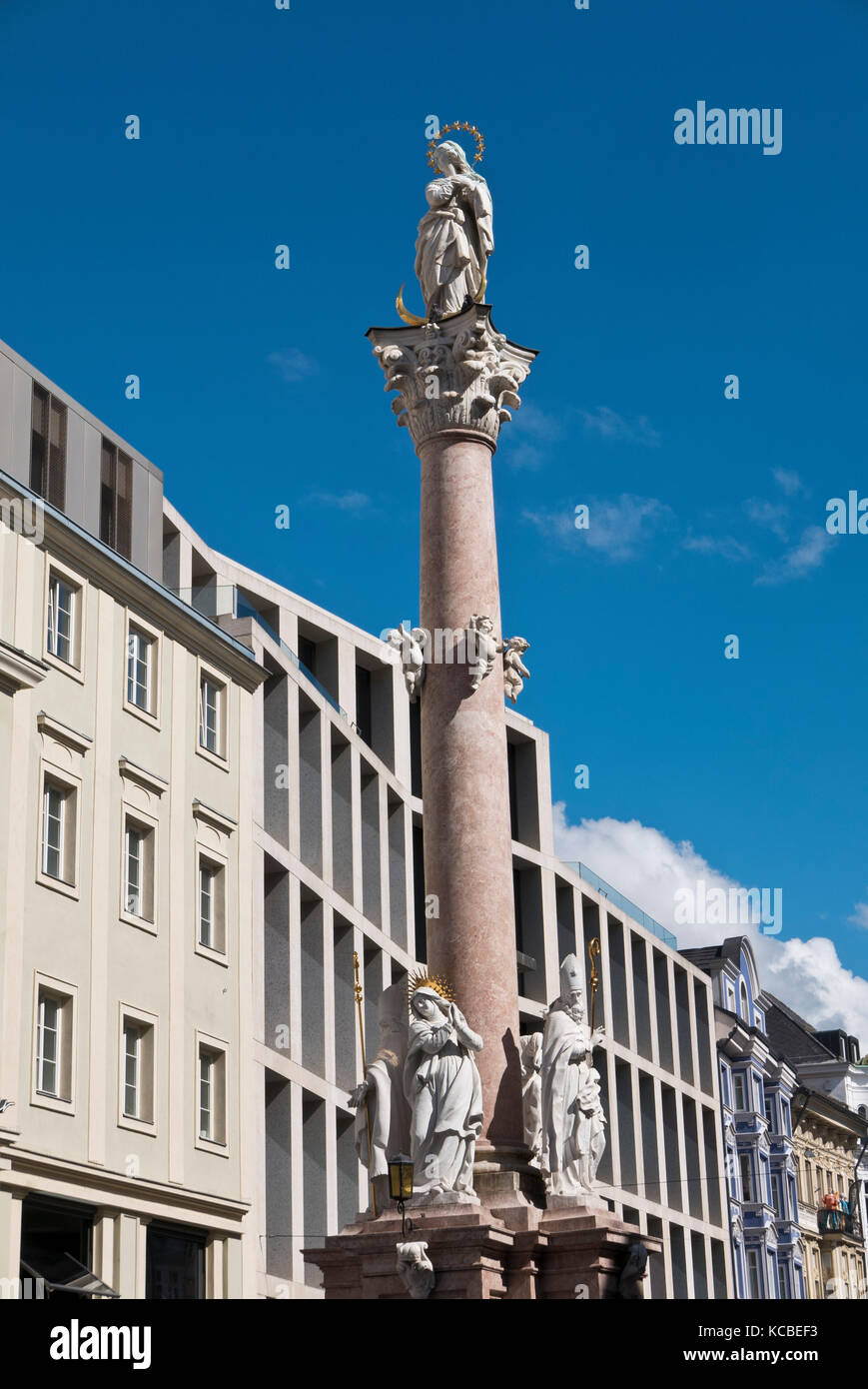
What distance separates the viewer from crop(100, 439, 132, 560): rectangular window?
46219mm

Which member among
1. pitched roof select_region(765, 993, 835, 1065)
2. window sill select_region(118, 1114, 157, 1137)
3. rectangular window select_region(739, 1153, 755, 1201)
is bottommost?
window sill select_region(118, 1114, 157, 1137)

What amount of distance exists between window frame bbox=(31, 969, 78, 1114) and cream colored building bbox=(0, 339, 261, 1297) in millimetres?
38

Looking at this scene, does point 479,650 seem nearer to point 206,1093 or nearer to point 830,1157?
point 206,1093

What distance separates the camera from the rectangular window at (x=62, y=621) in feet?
115

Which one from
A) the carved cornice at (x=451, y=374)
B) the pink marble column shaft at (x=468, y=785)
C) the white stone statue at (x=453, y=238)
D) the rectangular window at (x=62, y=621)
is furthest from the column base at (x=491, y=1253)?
the rectangular window at (x=62, y=621)

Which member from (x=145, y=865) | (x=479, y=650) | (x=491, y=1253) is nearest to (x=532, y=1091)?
(x=491, y=1253)

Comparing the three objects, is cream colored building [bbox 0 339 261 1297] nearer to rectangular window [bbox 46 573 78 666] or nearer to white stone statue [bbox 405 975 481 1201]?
rectangular window [bbox 46 573 78 666]

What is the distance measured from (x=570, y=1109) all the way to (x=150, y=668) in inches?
776

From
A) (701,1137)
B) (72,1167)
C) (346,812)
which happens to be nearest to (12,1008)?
(72,1167)

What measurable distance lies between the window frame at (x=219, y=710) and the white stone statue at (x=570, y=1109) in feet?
64.6

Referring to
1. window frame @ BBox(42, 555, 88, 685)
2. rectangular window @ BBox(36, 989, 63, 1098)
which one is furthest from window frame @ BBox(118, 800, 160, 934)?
rectangular window @ BBox(36, 989, 63, 1098)

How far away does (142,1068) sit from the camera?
117ft

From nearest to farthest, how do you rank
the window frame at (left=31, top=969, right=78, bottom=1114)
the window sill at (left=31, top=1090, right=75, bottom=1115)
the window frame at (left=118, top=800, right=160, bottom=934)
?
the window sill at (left=31, top=1090, right=75, bottom=1115)
the window frame at (left=31, top=969, right=78, bottom=1114)
the window frame at (left=118, top=800, right=160, bottom=934)
